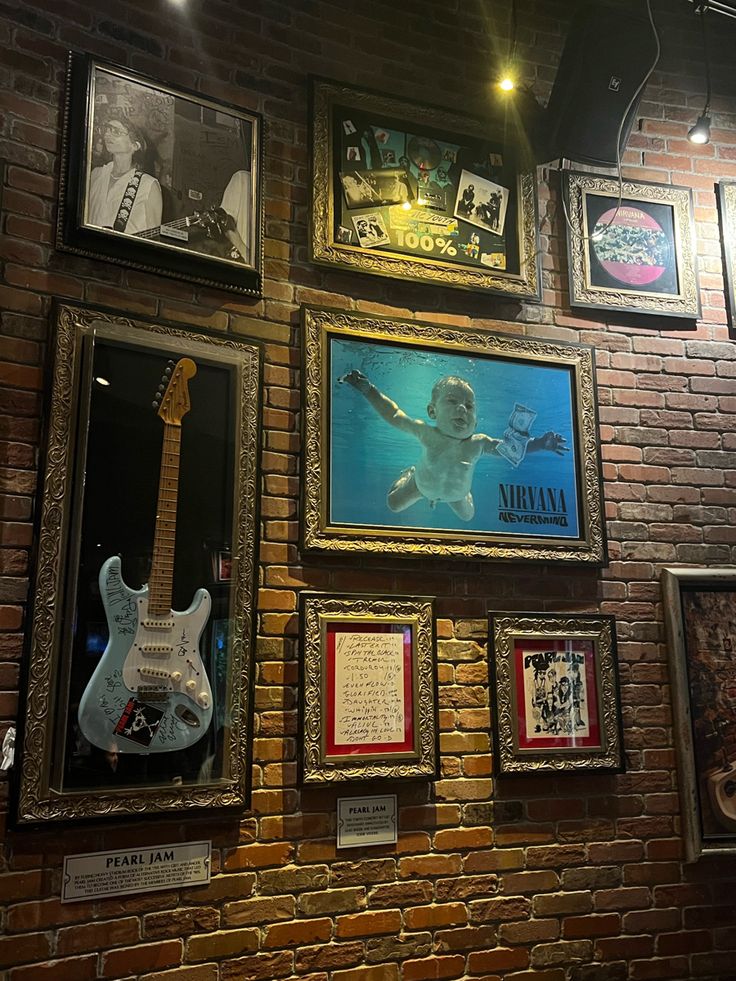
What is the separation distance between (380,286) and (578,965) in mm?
2295

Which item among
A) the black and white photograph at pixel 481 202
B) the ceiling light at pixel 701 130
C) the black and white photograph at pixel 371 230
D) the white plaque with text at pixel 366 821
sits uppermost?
the ceiling light at pixel 701 130

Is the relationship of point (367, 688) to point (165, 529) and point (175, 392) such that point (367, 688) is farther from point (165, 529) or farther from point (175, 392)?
point (175, 392)

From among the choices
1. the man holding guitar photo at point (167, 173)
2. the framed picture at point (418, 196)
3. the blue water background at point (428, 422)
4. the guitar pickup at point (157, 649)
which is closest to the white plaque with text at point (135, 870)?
the guitar pickup at point (157, 649)

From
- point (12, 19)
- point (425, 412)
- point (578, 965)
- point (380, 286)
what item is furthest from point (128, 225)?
point (578, 965)

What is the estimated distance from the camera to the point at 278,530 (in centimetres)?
252

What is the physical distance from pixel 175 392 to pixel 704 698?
205cm

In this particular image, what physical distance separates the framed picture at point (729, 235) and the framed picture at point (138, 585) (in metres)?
2.01

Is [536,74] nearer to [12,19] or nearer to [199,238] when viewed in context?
[199,238]

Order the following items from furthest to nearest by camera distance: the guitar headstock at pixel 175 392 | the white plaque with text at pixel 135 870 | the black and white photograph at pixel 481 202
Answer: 1. the black and white photograph at pixel 481 202
2. the guitar headstock at pixel 175 392
3. the white plaque with text at pixel 135 870

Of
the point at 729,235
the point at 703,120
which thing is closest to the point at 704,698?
the point at 729,235

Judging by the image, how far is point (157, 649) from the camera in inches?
87.8

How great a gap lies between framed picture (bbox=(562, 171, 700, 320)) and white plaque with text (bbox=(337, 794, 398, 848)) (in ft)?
6.14

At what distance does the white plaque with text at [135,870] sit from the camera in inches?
82.5

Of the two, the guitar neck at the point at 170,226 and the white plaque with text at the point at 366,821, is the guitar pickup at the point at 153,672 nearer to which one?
the white plaque with text at the point at 366,821
